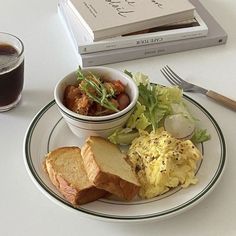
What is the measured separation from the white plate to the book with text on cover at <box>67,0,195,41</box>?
23 cm

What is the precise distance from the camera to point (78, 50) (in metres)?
1.13

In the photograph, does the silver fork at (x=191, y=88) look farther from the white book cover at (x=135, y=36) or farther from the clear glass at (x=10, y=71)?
the clear glass at (x=10, y=71)

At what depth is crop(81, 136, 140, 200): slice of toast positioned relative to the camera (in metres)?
0.80

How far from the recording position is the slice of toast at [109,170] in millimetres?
797

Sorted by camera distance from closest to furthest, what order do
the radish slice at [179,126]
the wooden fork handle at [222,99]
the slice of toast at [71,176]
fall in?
the slice of toast at [71,176], the radish slice at [179,126], the wooden fork handle at [222,99]

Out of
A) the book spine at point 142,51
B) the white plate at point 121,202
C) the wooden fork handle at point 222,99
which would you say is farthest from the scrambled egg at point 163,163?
the book spine at point 142,51

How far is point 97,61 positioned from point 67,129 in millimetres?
225

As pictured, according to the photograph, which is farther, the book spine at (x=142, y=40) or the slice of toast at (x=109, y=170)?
the book spine at (x=142, y=40)

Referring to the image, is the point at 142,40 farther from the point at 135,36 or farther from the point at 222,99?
the point at 222,99

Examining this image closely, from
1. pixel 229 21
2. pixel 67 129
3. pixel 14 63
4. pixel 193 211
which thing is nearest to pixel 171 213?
pixel 193 211

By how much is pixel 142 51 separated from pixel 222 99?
0.74 feet

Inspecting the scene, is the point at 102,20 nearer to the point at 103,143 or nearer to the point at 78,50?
the point at 78,50

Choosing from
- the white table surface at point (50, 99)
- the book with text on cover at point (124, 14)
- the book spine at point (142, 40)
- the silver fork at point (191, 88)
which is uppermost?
the book with text on cover at point (124, 14)

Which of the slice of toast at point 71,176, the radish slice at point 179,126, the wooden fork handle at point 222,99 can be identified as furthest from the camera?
the wooden fork handle at point 222,99
